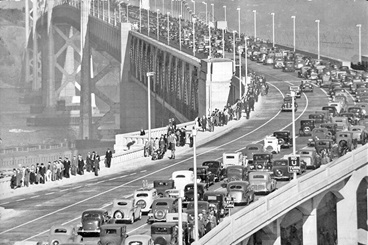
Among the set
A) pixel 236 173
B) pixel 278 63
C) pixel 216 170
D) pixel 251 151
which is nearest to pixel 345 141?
pixel 251 151

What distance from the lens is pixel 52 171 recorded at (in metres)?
67.2

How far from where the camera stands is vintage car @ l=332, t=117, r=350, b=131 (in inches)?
3282

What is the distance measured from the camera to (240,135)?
9269cm

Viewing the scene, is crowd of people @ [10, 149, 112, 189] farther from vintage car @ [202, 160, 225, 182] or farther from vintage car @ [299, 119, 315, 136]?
vintage car @ [299, 119, 315, 136]

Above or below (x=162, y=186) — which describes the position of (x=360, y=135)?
above

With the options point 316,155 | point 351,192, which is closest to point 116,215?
point 316,155

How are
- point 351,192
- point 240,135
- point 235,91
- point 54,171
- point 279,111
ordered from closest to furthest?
point 54,171 → point 351,192 → point 240,135 → point 279,111 → point 235,91

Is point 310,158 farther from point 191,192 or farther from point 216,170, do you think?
point 191,192

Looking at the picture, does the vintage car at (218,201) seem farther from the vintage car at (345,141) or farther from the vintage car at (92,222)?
the vintage car at (345,141)

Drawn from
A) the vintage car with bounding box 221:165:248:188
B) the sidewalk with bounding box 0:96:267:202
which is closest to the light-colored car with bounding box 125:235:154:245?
the vintage car with bounding box 221:165:248:188

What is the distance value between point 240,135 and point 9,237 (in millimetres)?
42824

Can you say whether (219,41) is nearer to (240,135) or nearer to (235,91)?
(235,91)

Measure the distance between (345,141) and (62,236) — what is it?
33.0 m

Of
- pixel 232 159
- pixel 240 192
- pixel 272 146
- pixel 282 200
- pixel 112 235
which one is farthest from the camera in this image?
pixel 272 146
